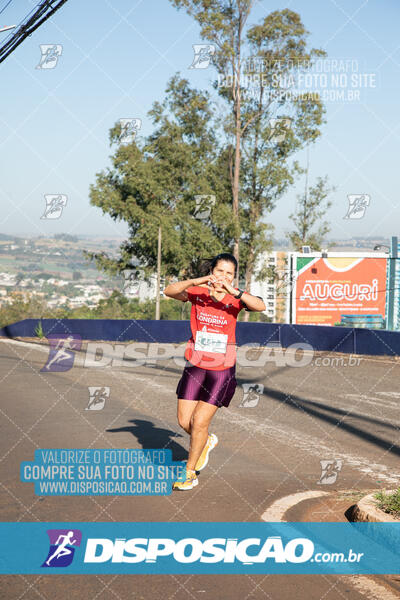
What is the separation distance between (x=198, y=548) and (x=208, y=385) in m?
1.62

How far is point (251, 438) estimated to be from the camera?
27.6ft

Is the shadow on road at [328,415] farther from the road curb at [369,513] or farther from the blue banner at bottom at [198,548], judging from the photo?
the blue banner at bottom at [198,548]

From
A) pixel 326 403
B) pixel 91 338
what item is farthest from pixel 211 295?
pixel 91 338

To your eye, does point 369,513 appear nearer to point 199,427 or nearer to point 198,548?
point 198,548

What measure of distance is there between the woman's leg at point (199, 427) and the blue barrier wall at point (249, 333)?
1511 cm

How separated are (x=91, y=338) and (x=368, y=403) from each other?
1738cm

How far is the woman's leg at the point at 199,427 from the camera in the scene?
5922mm

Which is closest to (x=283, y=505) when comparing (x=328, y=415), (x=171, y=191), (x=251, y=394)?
(x=328, y=415)

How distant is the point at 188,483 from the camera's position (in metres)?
5.91

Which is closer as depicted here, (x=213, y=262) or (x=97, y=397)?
(x=213, y=262)

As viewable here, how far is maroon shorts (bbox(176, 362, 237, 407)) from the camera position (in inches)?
232

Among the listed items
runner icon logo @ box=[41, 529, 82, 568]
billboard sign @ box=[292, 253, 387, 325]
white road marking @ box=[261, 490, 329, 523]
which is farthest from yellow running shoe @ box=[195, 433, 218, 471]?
billboard sign @ box=[292, 253, 387, 325]

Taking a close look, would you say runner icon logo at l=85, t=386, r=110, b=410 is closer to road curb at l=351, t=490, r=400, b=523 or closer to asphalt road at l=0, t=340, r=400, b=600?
asphalt road at l=0, t=340, r=400, b=600

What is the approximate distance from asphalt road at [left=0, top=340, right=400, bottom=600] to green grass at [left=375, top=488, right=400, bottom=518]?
1.12ft
